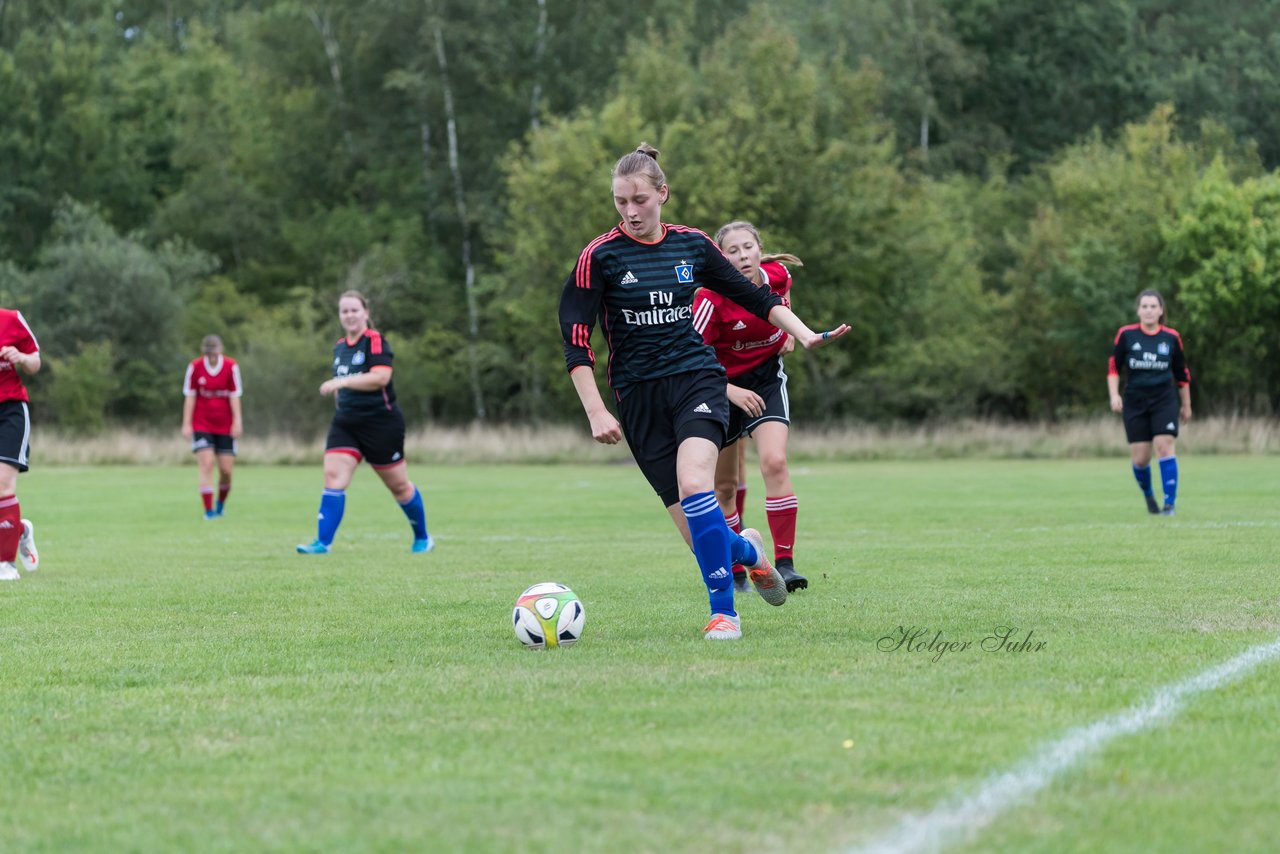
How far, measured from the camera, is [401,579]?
9773 mm

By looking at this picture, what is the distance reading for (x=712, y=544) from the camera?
657 cm

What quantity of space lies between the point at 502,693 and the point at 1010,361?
42.3 meters

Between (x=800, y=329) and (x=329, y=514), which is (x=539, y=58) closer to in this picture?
(x=329, y=514)

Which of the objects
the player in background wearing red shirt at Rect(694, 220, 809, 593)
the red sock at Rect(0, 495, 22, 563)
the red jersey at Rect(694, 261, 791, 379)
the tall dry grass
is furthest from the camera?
the tall dry grass

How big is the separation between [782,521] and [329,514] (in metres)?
4.53

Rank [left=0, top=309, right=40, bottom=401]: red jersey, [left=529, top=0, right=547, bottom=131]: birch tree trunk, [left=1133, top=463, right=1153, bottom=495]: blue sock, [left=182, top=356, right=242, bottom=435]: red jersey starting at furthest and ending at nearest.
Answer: [left=529, top=0, right=547, bottom=131]: birch tree trunk
[left=182, top=356, right=242, bottom=435]: red jersey
[left=1133, top=463, right=1153, bottom=495]: blue sock
[left=0, top=309, right=40, bottom=401]: red jersey

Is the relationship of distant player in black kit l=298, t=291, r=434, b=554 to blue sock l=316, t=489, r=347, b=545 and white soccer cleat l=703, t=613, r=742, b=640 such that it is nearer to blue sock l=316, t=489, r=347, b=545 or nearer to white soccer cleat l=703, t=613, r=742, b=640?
blue sock l=316, t=489, r=347, b=545

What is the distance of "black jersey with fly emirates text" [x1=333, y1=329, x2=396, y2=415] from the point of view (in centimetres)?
1191

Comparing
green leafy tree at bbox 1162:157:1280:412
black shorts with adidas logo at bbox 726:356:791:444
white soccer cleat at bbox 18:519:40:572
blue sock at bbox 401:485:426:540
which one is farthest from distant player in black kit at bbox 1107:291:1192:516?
green leafy tree at bbox 1162:157:1280:412

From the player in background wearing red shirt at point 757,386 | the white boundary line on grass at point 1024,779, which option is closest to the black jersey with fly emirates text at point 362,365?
the player in background wearing red shirt at point 757,386

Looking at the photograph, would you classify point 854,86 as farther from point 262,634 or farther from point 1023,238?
point 262,634

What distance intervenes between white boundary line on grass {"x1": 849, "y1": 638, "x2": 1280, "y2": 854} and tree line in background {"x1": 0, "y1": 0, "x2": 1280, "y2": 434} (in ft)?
115

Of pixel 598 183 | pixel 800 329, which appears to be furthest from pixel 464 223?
pixel 800 329

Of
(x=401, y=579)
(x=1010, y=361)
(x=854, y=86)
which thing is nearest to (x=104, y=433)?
(x=854, y=86)
